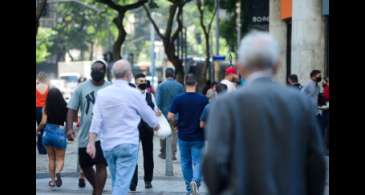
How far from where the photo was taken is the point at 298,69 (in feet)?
76.6

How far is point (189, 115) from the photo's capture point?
12594 millimetres

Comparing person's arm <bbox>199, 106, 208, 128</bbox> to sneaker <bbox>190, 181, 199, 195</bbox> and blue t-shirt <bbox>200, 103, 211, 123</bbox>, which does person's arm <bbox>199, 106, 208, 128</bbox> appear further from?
sneaker <bbox>190, 181, 199, 195</bbox>

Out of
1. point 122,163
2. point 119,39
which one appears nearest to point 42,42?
point 119,39

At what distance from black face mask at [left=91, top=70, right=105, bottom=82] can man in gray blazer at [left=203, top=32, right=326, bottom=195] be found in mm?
6321

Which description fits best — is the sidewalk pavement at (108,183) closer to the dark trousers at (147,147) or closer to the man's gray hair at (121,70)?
the dark trousers at (147,147)

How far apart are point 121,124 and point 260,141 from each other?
4589 millimetres

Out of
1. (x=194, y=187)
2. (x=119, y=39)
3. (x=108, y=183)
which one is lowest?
(x=108, y=183)

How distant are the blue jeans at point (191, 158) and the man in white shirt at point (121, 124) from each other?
2.98 m

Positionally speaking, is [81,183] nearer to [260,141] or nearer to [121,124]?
[121,124]

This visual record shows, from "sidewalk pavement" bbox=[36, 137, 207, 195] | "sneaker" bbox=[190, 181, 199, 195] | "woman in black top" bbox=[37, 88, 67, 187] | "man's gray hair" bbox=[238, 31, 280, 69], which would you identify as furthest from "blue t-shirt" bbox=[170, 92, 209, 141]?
"man's gray hair" bbox=[238, 31, 280, 69]

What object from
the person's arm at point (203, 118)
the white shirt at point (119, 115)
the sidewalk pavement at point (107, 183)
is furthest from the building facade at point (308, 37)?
the white shirt at point (119, 115)
